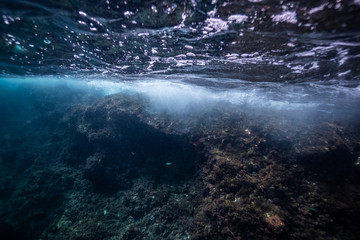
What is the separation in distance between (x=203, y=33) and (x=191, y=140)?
1004 cm

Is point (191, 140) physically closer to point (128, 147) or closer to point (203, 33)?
point (128, 147)

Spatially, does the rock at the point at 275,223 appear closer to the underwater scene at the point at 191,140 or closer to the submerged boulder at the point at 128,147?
the underwater scene at the point at 191,140

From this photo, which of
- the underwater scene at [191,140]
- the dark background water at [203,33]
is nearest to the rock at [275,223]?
the underwater scene at [191,140]

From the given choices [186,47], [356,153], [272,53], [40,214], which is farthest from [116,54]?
[356,153]

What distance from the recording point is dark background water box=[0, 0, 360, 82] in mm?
5891

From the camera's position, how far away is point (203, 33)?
7.73 m

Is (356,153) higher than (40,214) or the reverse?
higher

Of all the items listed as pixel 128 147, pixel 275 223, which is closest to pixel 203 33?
pixel 275 223

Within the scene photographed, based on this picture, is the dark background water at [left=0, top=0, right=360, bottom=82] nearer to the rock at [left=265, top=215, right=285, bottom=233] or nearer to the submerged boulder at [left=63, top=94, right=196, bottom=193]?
the submerged boulder at [left=63, top=94, right=196, bottom=193]

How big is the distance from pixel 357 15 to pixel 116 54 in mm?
13068

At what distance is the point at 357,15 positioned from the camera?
5.50 m

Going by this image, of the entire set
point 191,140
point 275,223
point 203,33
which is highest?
point 203,33

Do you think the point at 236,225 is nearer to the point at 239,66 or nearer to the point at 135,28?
the point at 239,66

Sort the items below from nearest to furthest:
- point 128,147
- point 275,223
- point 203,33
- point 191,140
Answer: point 275,223 → point 203,33 → point 191,140 → point 128,147
